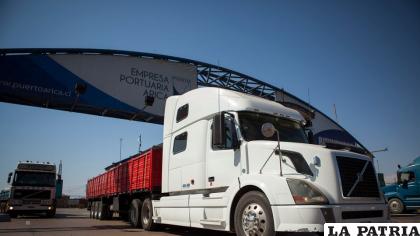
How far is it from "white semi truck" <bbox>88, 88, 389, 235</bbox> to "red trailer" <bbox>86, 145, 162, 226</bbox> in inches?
25.1

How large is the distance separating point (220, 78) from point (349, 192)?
20.1 m

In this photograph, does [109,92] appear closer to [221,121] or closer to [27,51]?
[27,51]

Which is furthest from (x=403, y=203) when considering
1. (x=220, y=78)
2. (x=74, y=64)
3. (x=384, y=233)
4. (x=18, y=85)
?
(x=18, y=85)

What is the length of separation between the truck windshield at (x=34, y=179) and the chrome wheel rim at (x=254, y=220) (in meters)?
17.4

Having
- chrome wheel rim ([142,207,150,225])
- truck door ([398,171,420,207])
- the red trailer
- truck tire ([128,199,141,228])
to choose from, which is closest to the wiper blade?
the red trailer

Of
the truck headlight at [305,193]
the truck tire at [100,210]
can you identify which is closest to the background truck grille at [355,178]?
the truck headlight at [305,193]

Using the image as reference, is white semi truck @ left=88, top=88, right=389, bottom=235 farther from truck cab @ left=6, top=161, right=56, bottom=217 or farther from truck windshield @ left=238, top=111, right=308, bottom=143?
truck cab @ left=6, top=161, right=56, bottom=217

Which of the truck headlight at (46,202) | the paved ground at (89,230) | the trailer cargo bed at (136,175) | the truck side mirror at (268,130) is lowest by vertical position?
the paved ground at (89,230)

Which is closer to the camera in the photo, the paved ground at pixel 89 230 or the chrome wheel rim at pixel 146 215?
the paved ground at pixel 89 230

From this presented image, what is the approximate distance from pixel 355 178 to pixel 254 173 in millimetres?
1740

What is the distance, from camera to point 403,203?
17891 mm

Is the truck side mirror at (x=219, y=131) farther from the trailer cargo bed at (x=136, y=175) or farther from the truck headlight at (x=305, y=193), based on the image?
the trailer cargo bed at (x=136, y=175)

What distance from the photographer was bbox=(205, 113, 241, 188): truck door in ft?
23.3

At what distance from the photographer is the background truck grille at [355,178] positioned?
19.4 ft
